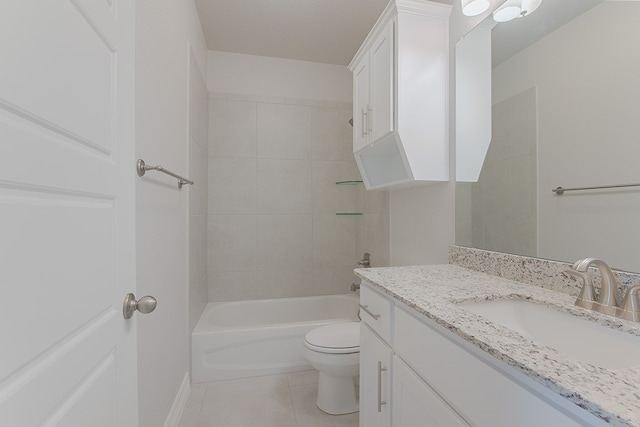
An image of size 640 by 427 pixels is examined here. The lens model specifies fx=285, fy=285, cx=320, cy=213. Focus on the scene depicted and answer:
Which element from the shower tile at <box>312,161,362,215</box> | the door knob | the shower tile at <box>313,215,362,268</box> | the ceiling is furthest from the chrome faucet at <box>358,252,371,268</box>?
the door knob

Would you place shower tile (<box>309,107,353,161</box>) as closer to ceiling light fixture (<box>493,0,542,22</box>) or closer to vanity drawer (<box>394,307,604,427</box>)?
ceiling light fixture (<box>493,0,542,22</box>)

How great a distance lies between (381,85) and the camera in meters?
1.57

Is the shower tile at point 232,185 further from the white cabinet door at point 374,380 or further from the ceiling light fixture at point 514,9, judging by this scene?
the ceiling light fixture at point 514,9

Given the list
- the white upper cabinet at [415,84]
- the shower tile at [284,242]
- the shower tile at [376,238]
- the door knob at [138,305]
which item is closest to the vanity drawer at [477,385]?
the door knob at [138,305]

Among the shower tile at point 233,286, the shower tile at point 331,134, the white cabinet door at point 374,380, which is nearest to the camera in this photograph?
the white cabinet door at point 374,380

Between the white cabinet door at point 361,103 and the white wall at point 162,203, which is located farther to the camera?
the white cabinet door at point 361,103

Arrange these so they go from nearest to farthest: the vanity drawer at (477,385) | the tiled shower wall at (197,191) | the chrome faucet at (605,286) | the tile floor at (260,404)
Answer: the vanity drawer at (477,385) < the chrome faucet at (605,286) < the tile floor at (260,404) < the tiled shower wall at (197,191)

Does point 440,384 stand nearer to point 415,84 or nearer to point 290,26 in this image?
point 415,84

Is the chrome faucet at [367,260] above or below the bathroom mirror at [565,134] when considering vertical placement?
below

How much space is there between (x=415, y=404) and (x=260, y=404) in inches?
50.9

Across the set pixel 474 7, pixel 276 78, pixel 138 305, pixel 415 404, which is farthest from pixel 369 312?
pixel 276 78

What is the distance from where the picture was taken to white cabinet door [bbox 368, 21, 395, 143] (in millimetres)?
1483

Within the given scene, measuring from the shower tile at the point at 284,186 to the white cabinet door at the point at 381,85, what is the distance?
3.94 feet

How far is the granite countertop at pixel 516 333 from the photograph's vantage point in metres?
0.42
